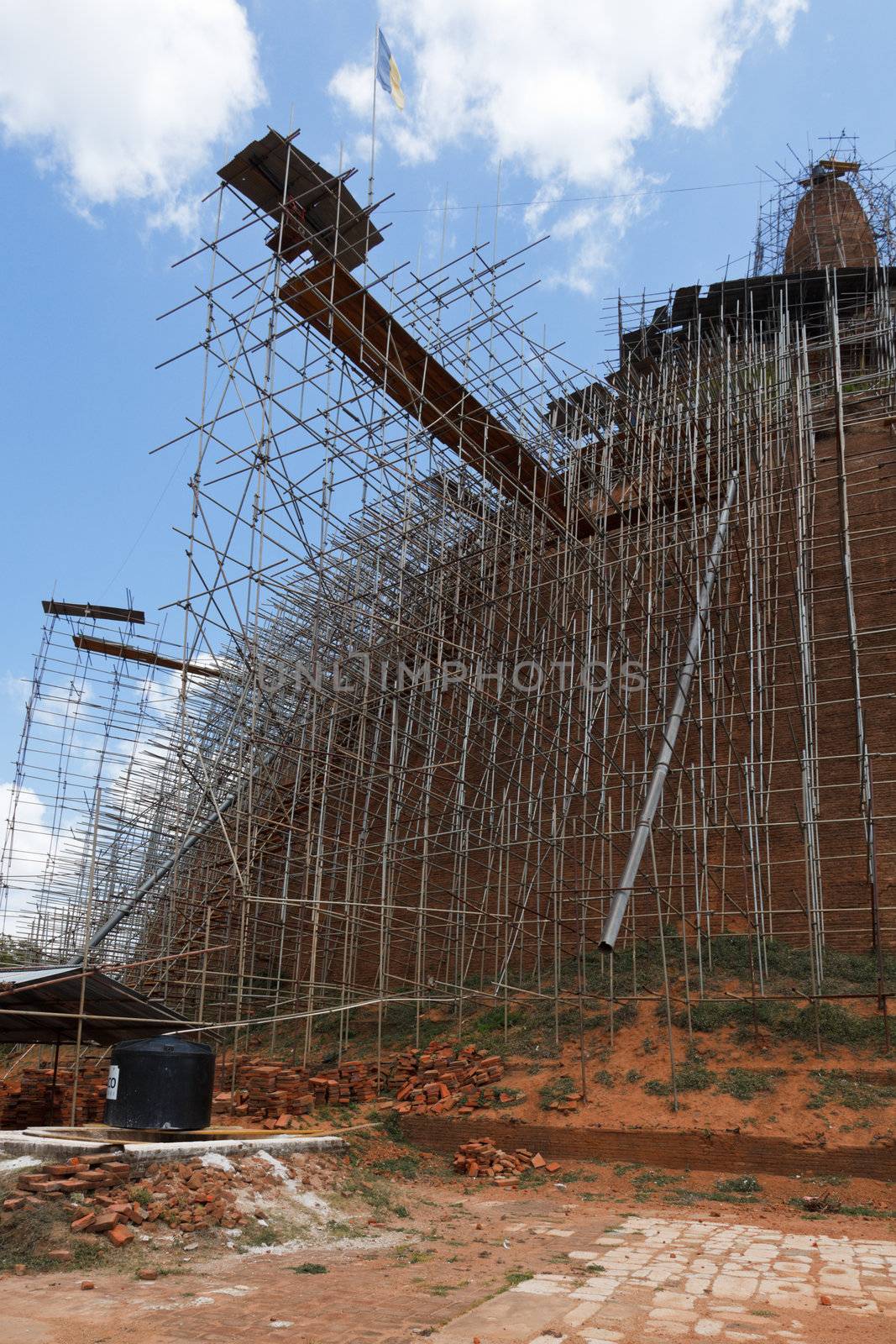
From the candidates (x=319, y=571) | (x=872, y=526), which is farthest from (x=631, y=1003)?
(x=872, y=526)

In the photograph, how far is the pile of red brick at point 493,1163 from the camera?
10.5m

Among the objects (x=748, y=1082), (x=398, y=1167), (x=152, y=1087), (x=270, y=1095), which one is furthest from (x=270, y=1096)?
(x=748, y=1082)

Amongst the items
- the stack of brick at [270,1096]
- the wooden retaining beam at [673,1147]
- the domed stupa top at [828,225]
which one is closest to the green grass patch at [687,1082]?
the wooden retaining beam at [673,1147]

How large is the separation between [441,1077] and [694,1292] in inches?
267

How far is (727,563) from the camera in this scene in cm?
1739

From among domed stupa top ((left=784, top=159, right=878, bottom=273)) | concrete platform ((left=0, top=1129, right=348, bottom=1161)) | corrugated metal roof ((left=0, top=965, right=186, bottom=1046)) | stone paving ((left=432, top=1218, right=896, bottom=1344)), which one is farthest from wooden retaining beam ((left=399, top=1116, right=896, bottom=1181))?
domed stupa top ((left=784, top=159, right=878, bottom=273))

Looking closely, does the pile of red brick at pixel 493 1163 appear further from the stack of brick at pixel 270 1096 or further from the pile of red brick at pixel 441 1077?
the stack of brick at pixel 270 1096

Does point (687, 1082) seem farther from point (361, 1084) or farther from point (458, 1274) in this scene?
point (458, 1274)

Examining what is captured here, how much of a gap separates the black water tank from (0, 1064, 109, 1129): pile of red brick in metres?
3.61

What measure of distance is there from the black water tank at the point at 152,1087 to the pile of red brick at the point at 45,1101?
3607 millimetres

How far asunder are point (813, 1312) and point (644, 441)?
15988 millimetres

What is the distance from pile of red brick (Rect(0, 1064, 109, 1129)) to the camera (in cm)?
1198

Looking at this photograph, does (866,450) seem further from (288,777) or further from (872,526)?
(288,777)

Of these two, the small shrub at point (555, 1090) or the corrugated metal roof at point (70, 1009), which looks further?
the small shrub at point (555, 1090)
